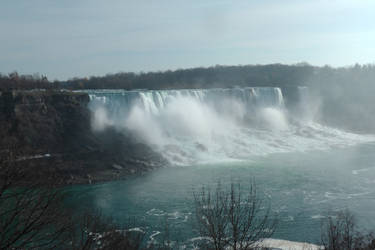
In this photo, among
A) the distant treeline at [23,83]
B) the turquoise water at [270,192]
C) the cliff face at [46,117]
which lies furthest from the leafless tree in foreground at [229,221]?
the distant treeline at [23,83]

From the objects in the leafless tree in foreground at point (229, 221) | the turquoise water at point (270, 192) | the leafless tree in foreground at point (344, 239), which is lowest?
the turquoise water at point (270, 192)

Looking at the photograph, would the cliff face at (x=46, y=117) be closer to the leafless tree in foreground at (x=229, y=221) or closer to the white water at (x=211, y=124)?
the white water at (x=211, y=124)

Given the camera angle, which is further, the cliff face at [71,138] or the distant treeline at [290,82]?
the distant treeline at [290,82]

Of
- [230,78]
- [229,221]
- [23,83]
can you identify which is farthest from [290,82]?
[229,221]

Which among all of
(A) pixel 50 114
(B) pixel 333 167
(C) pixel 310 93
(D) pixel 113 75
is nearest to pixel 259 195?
(B) pixel 333 167

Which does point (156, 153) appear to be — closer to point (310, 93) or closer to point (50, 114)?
point (50, 114)

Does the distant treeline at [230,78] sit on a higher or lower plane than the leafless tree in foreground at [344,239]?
higher

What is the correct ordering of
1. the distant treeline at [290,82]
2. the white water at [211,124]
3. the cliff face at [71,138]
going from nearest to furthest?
the cliff face at [71,138] < the white water at [211,124] < the distant treeline at [290,82]
